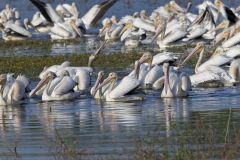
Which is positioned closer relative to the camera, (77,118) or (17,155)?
(17,155)

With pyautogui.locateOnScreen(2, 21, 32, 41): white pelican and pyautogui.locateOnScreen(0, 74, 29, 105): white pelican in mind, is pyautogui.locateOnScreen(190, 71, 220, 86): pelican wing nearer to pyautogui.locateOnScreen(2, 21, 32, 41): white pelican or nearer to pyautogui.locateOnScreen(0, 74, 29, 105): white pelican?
pyautogui.locateOnScreen(0, 74, 29, 105): white pelican

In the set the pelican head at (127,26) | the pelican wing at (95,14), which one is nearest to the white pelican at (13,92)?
the pelican head at (127,26)

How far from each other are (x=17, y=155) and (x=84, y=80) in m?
5.70

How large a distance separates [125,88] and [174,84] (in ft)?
2.35

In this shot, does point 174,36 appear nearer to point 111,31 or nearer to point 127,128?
point 111,31

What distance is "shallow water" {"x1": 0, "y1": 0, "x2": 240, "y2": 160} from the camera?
7879 mm

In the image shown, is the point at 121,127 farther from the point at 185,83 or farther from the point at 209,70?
the point at 209,70

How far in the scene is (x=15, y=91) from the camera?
1294 cm

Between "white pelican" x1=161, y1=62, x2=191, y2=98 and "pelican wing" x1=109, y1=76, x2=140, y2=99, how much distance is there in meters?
0.41

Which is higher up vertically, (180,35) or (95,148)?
(180,35)

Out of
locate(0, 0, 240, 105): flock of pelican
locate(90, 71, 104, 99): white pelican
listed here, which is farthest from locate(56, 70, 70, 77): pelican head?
locate(90, 71, 104, 99): white pelican

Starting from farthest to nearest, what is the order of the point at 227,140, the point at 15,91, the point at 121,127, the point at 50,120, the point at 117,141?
the point at 15,91 < the point at 50,120 < the point at 121,127 < the point at 117,141 < the point at 227,140

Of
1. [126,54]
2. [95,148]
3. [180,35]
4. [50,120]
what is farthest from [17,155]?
[180,35]

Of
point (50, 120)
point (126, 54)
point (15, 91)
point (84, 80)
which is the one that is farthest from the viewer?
point (126, 54)
